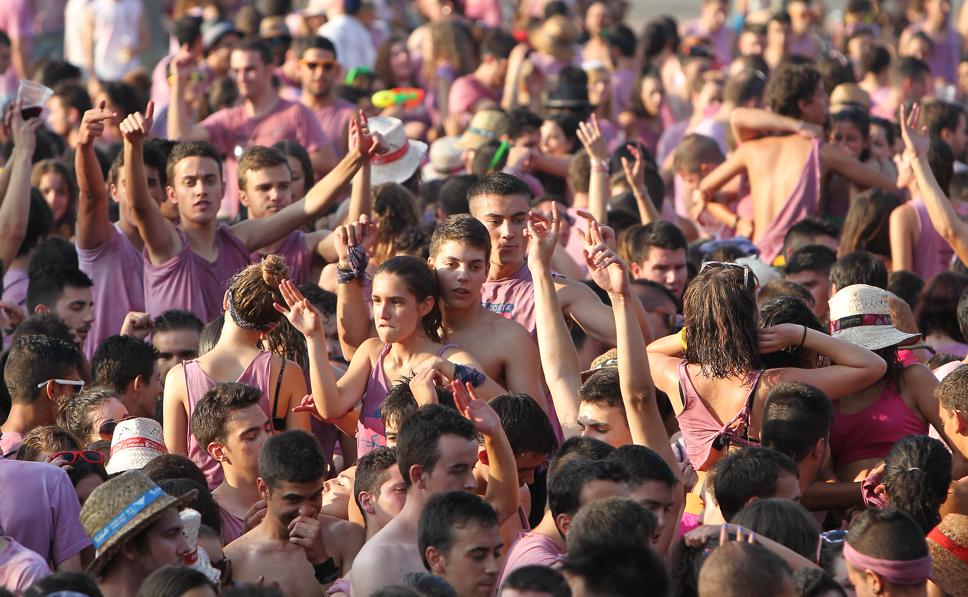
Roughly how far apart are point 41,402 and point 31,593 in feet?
8.35

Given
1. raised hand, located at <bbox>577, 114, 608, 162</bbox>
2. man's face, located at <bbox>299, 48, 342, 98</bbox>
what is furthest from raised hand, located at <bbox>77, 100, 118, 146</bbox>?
man's face, located at <bbox>299, 48, 342, 98</bbox>

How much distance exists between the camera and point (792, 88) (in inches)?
377

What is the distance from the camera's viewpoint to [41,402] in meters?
6.52

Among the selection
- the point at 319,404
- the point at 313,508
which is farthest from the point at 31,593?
the point at 319,404

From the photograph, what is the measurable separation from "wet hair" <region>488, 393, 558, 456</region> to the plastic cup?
374 centimetres

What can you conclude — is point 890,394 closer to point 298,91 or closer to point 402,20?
point 298,91

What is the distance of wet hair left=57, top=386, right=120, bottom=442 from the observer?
6.27m

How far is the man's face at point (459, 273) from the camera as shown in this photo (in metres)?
6.36

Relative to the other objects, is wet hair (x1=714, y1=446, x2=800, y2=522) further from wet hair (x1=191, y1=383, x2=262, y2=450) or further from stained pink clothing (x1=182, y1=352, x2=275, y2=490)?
stained pink clothing (x1=182, y1=352, x2=275, y2=490)

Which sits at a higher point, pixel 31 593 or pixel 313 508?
pixel 31 593

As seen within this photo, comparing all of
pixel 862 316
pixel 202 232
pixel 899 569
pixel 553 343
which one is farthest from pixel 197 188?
pixel 899 569

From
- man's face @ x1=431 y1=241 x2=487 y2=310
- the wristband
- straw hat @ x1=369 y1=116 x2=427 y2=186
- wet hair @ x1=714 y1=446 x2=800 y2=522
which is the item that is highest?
wet hair @ x1=714 y1=446 x2=800 y2=522

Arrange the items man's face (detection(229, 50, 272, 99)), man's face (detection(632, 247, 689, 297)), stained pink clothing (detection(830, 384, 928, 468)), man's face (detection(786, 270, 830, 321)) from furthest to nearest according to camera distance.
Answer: man's face (detection(229, 50, 272, 99))
man's face (detection(632, 247, 689, 297))
man's face (detection(786, 270, 830, 321))
stained pink clothing (detection(830, 384, 928, 468))

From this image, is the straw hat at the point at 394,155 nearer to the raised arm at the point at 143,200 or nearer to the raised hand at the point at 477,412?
the raised arm at the point at 143,200
